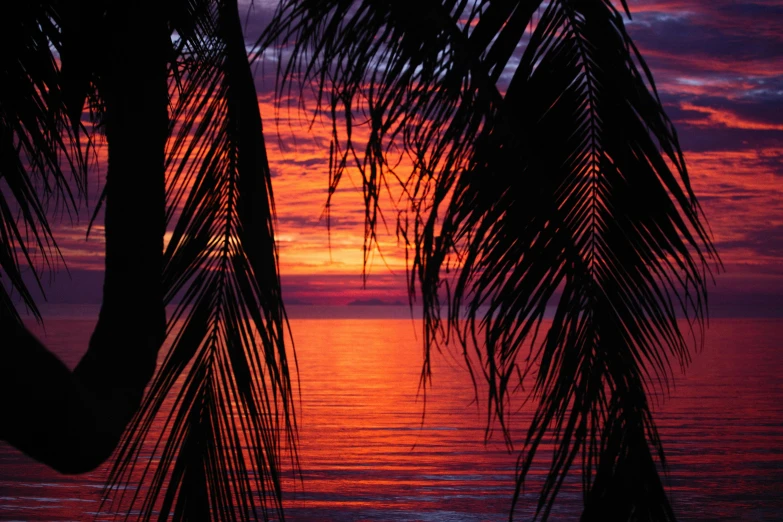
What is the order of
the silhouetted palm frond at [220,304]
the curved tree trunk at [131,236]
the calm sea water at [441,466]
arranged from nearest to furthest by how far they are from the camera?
1. the curved tree trunk at [131,236]
2. the silhouetted palm frond at [220,304]
3. the calm sea water at [441,466]

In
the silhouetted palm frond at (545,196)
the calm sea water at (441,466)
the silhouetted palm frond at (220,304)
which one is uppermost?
the silhouetted palm frond at (545,196)

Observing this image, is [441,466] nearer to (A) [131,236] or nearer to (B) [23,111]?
(B) [23,111]

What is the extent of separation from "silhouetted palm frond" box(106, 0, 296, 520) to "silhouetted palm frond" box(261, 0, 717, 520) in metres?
0.57

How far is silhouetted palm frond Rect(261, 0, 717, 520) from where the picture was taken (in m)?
1.72

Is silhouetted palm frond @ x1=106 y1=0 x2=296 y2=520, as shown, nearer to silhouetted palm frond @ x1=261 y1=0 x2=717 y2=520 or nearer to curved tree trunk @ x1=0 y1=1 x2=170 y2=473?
curved tree trunk @ x1=0 y1=1 x2=170 y2=473

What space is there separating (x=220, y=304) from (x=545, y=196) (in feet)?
3.65

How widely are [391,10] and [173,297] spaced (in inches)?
42.7

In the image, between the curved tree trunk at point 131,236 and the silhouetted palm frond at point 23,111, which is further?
the silhouetted palm frond at point 23,111

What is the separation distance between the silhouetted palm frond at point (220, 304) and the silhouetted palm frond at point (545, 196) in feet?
1.88

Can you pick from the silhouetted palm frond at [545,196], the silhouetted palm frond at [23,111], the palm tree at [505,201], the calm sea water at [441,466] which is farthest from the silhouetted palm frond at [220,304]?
the calm sea water at [441,466]

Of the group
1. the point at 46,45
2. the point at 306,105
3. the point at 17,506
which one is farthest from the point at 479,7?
the point at 17,506

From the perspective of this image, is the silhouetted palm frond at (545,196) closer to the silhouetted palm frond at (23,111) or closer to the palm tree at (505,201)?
the palm tree at (505,201)

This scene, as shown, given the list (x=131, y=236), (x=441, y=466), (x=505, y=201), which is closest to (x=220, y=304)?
(x=131, y=236)

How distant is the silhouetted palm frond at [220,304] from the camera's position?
218 centimetres
